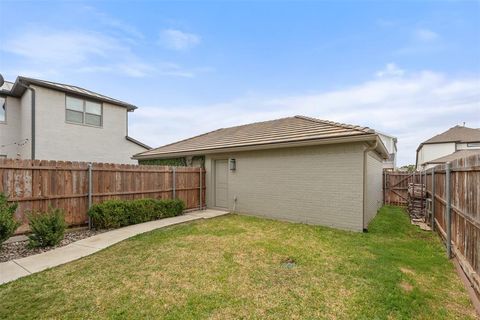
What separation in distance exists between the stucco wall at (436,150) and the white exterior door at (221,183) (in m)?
33.6

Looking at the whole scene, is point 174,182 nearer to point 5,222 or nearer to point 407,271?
point 5,222

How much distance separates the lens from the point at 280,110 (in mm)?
18297

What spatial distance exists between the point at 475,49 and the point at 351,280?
1013cm

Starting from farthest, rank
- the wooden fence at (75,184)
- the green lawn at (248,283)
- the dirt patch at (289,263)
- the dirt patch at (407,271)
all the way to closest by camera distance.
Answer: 1. the wooden fence at (75,184)
2. the dirt patch at (289,263)
3. the dirt patch at (407,271)
4. the green lawn at (248,283)

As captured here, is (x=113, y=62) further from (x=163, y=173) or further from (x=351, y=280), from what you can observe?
(x=351, y=280)

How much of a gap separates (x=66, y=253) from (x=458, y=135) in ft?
137

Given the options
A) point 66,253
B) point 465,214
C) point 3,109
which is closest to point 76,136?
point 3,109

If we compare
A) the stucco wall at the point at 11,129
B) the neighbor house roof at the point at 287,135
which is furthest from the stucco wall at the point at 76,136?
the neighbor house roof at the point at 287,135

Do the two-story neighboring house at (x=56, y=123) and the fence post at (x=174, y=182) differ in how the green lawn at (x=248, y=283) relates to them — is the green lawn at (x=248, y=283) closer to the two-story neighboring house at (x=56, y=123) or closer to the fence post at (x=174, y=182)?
the fence post at (x=174, y=182)

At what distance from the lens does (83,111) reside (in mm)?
13883

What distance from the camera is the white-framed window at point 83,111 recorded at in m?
13.3

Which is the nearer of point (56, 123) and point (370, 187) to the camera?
point (370, 187)

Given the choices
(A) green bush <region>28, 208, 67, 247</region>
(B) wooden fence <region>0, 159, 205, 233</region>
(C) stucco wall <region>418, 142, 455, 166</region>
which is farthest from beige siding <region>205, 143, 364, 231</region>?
(C) stucco wall <region>418, 142, 455, 166</region>

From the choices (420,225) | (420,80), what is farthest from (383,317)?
(420,80)
